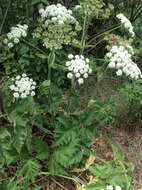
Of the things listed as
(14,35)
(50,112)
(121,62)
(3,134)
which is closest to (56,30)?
(14,35)

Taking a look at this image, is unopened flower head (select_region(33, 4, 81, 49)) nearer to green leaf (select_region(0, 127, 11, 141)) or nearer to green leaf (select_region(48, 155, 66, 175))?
green leaf (select_region(0, 127, 11, 141))

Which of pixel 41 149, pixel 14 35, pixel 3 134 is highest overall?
pixel 14 35

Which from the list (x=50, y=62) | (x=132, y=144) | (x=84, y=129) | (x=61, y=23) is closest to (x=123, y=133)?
(x=132, y=144)

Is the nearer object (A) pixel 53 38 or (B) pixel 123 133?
(A) pixel 53 38

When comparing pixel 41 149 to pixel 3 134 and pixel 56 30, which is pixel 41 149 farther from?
pixel 56 30

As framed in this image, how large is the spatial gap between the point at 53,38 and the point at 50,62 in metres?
0.28

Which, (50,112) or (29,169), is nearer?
(29,169)

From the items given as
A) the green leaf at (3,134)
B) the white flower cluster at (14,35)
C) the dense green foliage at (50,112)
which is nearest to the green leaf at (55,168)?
the dense green foliage at (50,112)

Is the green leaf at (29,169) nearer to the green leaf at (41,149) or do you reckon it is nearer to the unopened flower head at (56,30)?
the green leaf at (41,149)

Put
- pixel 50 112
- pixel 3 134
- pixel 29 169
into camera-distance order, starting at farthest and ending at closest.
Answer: pixel 50 112, pixel 29 169, pixel 3 134

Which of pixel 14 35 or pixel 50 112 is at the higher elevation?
pixel 14 35

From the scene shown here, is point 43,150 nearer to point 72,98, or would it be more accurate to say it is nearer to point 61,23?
point 72,98

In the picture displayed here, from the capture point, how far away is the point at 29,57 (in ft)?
10.3

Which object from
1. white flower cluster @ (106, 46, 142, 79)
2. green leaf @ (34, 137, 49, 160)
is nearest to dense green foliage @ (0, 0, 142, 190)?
green leaf @ (34, 137, 49, 160)
